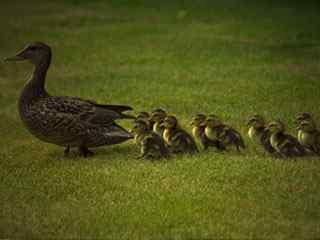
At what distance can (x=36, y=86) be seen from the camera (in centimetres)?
788

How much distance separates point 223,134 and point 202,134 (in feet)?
0.81

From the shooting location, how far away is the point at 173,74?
435 inches

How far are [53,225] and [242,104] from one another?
3804 mm

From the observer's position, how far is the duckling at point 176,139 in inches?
293

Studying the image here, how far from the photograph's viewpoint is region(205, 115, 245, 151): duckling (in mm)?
7434

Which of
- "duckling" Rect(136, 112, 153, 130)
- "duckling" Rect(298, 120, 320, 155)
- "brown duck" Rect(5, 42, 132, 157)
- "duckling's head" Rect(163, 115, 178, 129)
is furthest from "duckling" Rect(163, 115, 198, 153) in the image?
"duckling" Rect(298, 120, 320, 155)

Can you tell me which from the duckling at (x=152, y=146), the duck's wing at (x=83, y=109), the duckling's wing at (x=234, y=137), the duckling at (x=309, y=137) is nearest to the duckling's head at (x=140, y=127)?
the duckling at (x=152, y=146)

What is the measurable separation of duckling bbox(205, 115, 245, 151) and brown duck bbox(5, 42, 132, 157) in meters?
0.67

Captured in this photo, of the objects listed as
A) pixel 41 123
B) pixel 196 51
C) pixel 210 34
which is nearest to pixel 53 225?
pixel 41 123

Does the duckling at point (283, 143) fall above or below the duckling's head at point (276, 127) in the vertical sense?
below

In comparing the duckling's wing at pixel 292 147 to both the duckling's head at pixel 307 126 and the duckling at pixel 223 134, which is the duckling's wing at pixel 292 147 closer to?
the duckling's head at pixel 307 126

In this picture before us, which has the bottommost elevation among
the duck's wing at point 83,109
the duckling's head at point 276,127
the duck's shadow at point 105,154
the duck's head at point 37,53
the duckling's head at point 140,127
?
the duck's shadow at point 105,154

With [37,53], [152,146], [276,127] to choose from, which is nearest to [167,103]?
[37,53]

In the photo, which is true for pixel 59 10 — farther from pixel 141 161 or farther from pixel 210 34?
A: pixel 141 161
